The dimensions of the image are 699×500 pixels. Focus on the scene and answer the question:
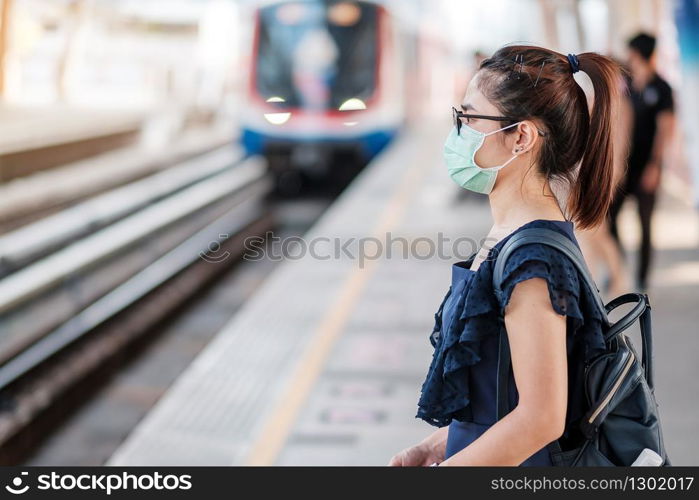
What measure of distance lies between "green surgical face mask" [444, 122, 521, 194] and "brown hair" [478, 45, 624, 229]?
0.18 feet

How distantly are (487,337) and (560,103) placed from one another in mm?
351

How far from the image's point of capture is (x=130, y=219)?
8453 mm

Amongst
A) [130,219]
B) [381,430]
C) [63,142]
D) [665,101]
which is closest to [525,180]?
[381,430]

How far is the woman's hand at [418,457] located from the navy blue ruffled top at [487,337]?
132 mm

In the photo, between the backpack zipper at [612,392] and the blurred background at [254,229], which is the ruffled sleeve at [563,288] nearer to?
the backpack zipper at [612,392]

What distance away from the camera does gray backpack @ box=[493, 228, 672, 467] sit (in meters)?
1.27

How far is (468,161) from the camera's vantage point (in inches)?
54.9

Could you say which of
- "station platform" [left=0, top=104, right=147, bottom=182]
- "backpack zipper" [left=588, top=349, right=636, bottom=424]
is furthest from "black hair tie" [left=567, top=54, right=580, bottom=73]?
"station platform" [left=0, top=104, right=147, bottom=182]

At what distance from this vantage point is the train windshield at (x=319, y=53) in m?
12.1

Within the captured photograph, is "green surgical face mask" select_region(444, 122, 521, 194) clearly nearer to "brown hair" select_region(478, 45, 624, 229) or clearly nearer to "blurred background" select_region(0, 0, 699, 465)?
"brown hair" select_region(478, 45, 624, 229)

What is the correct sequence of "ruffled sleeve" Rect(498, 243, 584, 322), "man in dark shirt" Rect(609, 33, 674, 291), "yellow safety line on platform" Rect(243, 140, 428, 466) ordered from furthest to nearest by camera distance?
"man in dark shirt" Rect(609, 33, 674, 291) < "yellow safety line on platform" Rect(243, 140, 428, 466) < "ruffled sleeve" Rect(498, 243, 584, 322)

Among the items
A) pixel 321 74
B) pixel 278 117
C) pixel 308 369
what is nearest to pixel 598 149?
pixel 278 117
